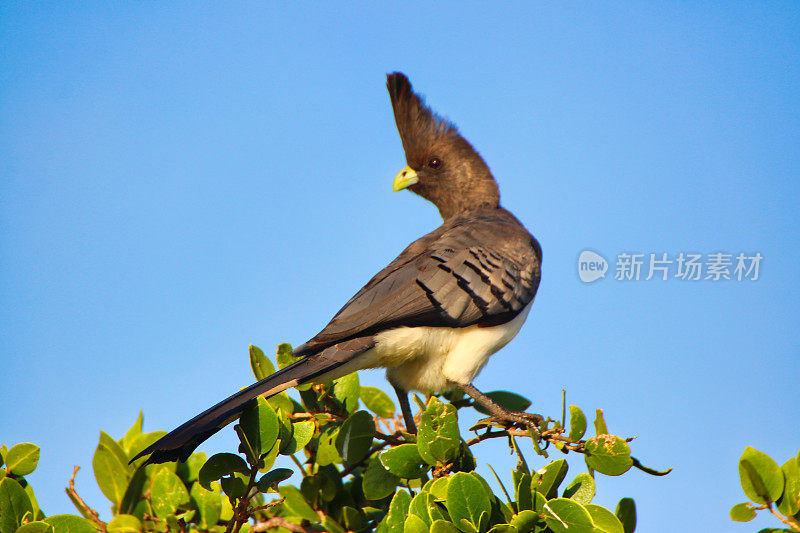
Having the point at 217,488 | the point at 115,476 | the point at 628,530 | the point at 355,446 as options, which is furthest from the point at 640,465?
the point at 115,476

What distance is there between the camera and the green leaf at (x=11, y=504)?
2.42 metres

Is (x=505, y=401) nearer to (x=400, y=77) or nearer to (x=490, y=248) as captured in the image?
(x=490, y=248)

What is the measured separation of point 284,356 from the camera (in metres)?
3.19

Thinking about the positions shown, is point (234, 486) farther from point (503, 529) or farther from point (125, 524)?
point (503, 529)

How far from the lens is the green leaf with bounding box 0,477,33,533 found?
242cm

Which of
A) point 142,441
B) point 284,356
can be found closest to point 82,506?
point 142,441

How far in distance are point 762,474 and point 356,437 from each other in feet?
5.39

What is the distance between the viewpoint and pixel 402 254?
4133 millimetres

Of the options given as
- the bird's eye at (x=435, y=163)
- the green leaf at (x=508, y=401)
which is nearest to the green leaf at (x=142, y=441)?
the green leaf at (x=508, y=401)

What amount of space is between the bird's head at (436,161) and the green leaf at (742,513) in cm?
302

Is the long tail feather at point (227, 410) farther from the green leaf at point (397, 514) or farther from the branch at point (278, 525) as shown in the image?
the green leaf at point (397, 514)

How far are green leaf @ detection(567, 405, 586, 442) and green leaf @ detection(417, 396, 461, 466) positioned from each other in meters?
0.47

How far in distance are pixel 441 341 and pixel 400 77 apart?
2.54 meters

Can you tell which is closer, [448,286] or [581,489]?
[581,489]
